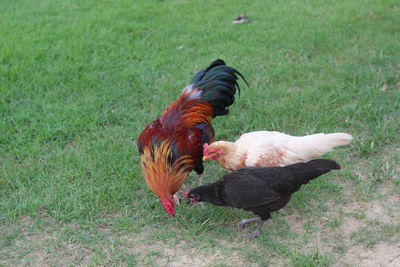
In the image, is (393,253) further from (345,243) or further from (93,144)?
(93,144)

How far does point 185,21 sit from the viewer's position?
7707mm

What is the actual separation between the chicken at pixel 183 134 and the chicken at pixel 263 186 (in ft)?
1.12

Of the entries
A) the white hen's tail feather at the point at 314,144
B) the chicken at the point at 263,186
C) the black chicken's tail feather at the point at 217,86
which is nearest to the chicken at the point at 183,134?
the black chicken's tail feather at the point at 217,86

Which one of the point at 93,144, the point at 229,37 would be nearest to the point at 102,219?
the point at 93,144

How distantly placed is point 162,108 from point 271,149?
2.08 meters

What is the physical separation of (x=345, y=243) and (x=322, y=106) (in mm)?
2212

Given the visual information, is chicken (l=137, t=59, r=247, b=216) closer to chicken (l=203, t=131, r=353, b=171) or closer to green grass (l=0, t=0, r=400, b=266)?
chicken (l=203, t=131, r=353, b=171)

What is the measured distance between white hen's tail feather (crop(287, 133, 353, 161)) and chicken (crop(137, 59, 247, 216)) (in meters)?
0.84

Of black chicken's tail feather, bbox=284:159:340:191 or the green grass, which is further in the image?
the green grass

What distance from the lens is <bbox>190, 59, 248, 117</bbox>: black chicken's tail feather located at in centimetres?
457

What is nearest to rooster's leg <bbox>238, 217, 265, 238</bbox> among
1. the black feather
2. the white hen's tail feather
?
the black feather

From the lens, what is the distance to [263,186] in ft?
11.8

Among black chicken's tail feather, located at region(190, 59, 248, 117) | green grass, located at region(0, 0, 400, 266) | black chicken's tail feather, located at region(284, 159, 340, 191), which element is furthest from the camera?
black chicken's tail feather, located at region(190, 59, 248, 117)

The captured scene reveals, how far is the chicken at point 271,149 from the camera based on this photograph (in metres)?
3.84
